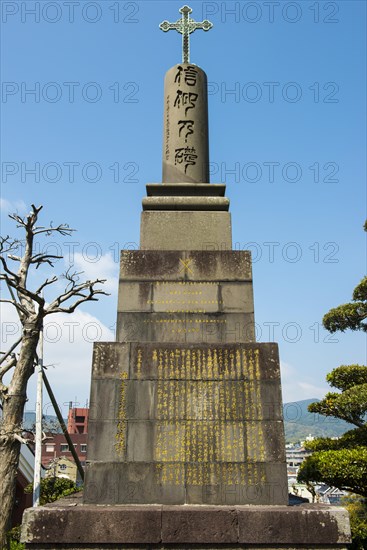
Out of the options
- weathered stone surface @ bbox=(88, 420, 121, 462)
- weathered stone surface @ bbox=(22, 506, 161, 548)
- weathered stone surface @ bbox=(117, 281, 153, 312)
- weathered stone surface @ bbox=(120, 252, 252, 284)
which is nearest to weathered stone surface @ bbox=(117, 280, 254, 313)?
weathered stone surface @ bbox=(117, 281, 153, 312)

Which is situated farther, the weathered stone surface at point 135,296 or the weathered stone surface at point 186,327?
the weathered stone surface at point 135,296

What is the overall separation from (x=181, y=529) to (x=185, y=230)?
490 cm

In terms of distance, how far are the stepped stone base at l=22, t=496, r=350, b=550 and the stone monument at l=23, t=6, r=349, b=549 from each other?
12 mm

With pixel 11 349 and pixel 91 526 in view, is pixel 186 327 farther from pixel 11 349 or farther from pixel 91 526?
pixel 11 349

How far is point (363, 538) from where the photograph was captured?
10031 millimetres

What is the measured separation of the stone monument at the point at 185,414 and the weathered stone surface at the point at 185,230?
19 mm

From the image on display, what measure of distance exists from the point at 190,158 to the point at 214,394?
487 centimetres

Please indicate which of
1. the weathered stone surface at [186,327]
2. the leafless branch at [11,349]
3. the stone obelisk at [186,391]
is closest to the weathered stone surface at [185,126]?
the stone obelisk at [186,391]

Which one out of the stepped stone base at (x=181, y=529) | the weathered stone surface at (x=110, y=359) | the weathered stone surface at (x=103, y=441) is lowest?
the stepped stone base at (x=181, y=529)

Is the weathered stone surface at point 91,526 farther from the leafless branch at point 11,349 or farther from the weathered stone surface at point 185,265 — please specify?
the leafless branch at point 11,349

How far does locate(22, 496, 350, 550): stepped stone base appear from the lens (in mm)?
5398

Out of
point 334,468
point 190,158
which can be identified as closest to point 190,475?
point 334,468

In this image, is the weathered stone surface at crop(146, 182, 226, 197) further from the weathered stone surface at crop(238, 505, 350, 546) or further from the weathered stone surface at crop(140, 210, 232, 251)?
the weathered stone surface at crop(238, 505, 350, 546)

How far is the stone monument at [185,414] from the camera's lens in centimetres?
545
